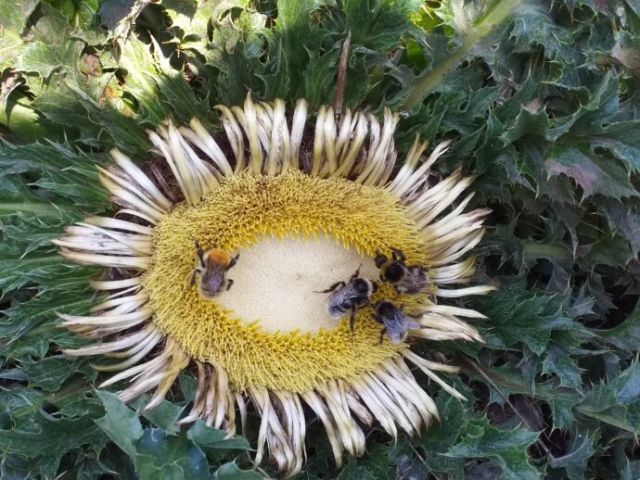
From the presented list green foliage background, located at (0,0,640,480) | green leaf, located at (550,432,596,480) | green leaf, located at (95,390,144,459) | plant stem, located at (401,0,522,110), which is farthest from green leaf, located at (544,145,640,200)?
green leaf, located at (95,390,144,459)

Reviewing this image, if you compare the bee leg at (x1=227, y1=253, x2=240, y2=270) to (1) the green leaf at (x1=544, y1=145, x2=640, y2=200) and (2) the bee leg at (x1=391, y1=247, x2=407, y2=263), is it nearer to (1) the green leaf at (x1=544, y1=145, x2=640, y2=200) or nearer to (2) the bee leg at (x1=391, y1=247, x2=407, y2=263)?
(2) the bee leg at (x1=391, y1=247, x2=407, y2=263)

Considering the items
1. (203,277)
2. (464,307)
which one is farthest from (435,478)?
(203,277)

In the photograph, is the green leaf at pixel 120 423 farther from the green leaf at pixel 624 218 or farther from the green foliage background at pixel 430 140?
the green leaf at pixel 624 218

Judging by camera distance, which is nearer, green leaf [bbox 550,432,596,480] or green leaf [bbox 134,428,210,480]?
green leaf [bbox 134,428,210,480]

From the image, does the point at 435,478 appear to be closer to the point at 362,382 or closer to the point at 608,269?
the point at 362,382

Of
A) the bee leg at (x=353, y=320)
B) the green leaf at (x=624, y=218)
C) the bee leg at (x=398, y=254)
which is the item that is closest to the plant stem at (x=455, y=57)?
the bee leg at (x=398, y=254)

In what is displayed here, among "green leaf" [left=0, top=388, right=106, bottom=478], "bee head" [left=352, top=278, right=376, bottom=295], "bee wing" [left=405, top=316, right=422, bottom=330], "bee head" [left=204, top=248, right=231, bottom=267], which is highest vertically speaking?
"bee head" [left=352, top=278, right=376, bottom=295]

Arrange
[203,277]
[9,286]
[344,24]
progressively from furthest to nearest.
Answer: [344,24] < [9,286] < [203,277]

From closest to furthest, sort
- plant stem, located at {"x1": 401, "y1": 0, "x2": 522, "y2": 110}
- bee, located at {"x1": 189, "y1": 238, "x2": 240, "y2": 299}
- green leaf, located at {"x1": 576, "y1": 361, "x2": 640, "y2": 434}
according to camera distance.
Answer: bee, located at {"x1": 189, "y1": 238, "x2": 240, "y2": 299} → green leaf, located at {"x1": 576, "y1": 361, "x2": 640, "y2": 434} → plant stem, located at {"x1": 401, "y1": 0, "x2": 522, "y2": 110}
